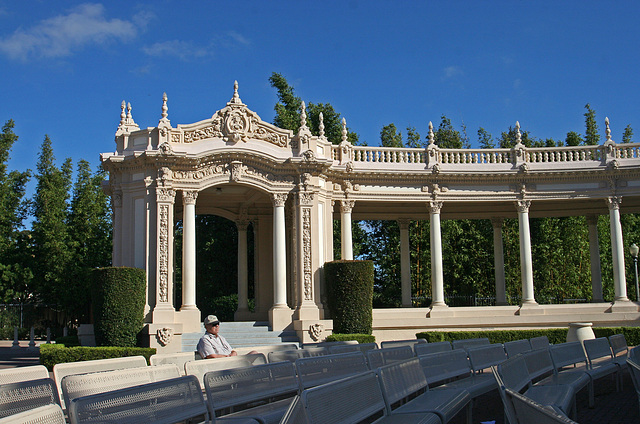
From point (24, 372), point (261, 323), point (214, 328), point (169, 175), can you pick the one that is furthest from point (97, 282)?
point (24, 372)

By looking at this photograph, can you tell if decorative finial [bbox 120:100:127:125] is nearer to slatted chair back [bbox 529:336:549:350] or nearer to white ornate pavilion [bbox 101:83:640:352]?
white ornate pavilion [bbox 101:83:640:352]

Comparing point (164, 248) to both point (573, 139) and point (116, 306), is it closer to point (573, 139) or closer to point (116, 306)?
point (116, 306)

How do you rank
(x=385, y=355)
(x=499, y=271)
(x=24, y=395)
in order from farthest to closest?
(x=499, y=271), (x=385, y=355), (x=24, y=395)

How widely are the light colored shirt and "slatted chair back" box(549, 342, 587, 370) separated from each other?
5532 millimetres

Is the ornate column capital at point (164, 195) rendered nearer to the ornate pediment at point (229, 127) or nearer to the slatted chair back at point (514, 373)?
the ornate pediment at point (229, 127)

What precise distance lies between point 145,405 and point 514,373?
463 centimetres

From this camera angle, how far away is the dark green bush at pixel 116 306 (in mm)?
21062

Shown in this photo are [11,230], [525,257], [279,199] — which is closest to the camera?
[279,199]

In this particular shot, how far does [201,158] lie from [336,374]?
51.9ft

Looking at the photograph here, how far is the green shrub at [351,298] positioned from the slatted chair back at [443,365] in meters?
12.7

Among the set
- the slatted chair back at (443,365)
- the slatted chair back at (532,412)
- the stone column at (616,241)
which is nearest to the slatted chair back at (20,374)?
the slatted chair back at (443,365)

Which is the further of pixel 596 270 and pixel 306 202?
pixel 596 270

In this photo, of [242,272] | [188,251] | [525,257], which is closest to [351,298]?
[188,251]

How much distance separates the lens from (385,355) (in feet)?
33.2
